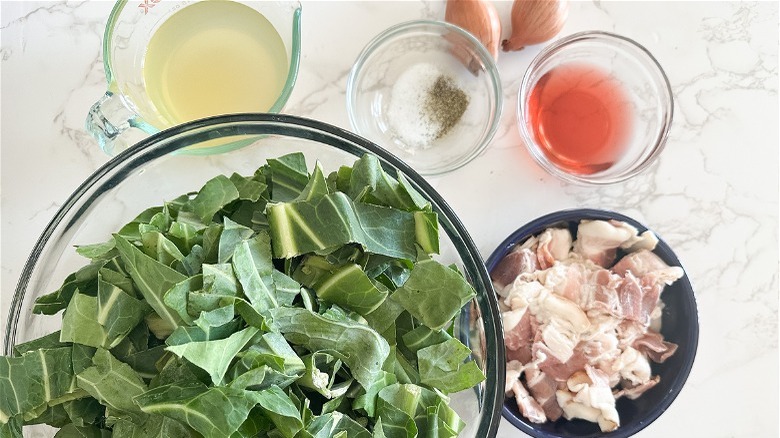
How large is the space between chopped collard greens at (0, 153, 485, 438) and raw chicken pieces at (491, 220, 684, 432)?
35 cm

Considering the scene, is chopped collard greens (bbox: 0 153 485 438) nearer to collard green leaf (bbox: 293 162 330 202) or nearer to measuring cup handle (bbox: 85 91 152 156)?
collard green leaf (bbox: 293 162 330 202)

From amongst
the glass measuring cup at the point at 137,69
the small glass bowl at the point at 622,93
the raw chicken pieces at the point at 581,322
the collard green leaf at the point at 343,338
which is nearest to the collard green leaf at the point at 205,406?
the collard green leaf at the point at 343,338

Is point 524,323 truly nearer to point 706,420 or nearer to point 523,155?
point 523,155

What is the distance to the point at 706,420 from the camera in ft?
4.58

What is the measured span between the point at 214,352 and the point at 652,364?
2.97ft

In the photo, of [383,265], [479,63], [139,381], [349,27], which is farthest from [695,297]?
[139,381]

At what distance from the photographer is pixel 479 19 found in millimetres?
1342

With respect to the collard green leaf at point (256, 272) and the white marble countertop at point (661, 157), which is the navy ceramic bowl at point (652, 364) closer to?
the white marble countertop at point (661, 157)

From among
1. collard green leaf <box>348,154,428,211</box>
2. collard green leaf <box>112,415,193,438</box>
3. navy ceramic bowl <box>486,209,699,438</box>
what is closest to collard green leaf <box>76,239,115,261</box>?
collard green leaf <box>112,415,193,438</box>

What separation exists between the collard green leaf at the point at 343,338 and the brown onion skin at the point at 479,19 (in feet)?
2.34

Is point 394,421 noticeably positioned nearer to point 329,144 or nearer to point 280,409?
point 280,409

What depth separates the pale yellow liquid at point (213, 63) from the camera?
1.30 m

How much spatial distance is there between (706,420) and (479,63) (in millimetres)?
854

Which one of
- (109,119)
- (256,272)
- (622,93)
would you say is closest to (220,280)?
(256,272)
